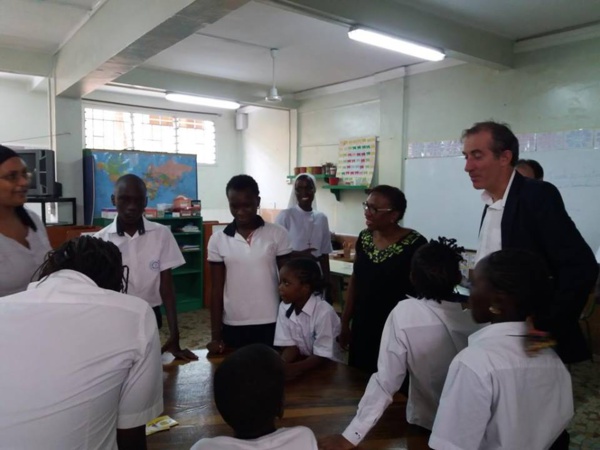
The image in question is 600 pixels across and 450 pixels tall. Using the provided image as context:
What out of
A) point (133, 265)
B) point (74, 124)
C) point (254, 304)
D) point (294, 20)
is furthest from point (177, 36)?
point (74, 124)

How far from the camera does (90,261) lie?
112 centimetres

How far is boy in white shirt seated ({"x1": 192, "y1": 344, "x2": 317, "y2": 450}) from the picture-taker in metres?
0.89

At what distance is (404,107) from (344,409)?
501 centimetres

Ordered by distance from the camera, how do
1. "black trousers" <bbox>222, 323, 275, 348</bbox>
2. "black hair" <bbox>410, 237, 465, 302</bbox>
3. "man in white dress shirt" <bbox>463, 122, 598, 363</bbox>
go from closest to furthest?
"man in white dress shirt" <bbox>463, 122, 598, 363</bbox>, "black hair" <bbox>410, 237, 465, 302</bbox>, "black trousers" <bbox>222, 323, 275, 348</bbox>

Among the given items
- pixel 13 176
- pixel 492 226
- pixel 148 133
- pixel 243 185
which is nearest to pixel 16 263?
pixel 13 176

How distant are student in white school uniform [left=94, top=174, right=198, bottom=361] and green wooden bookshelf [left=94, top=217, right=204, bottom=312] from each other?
376cm

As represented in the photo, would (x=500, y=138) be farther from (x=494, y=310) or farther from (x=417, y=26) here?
(x=417, y=26)

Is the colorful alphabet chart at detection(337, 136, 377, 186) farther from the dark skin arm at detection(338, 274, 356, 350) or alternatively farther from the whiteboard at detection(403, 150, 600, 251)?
the dark skin arm at detection(338, 274, 356, 350)

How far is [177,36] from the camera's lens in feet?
11.8

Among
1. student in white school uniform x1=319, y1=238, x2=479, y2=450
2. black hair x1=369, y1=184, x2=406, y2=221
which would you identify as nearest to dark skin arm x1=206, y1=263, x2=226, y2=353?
black hair x1=369, y1=184, x2=406, y2=221

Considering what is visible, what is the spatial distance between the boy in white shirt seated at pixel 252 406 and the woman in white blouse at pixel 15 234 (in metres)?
1.12

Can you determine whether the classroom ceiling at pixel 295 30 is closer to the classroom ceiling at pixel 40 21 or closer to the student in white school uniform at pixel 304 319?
the classroom ceiling at pixel 40 21

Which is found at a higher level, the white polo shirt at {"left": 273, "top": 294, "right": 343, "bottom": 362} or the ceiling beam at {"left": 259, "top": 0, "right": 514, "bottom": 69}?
the ceiling beam at {"left": 259, "top": 0, "right": 514, "bottom": 69}

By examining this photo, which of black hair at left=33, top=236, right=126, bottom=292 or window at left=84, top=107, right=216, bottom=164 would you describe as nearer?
black hair at left=33, top=236, right=126, bottom=292
